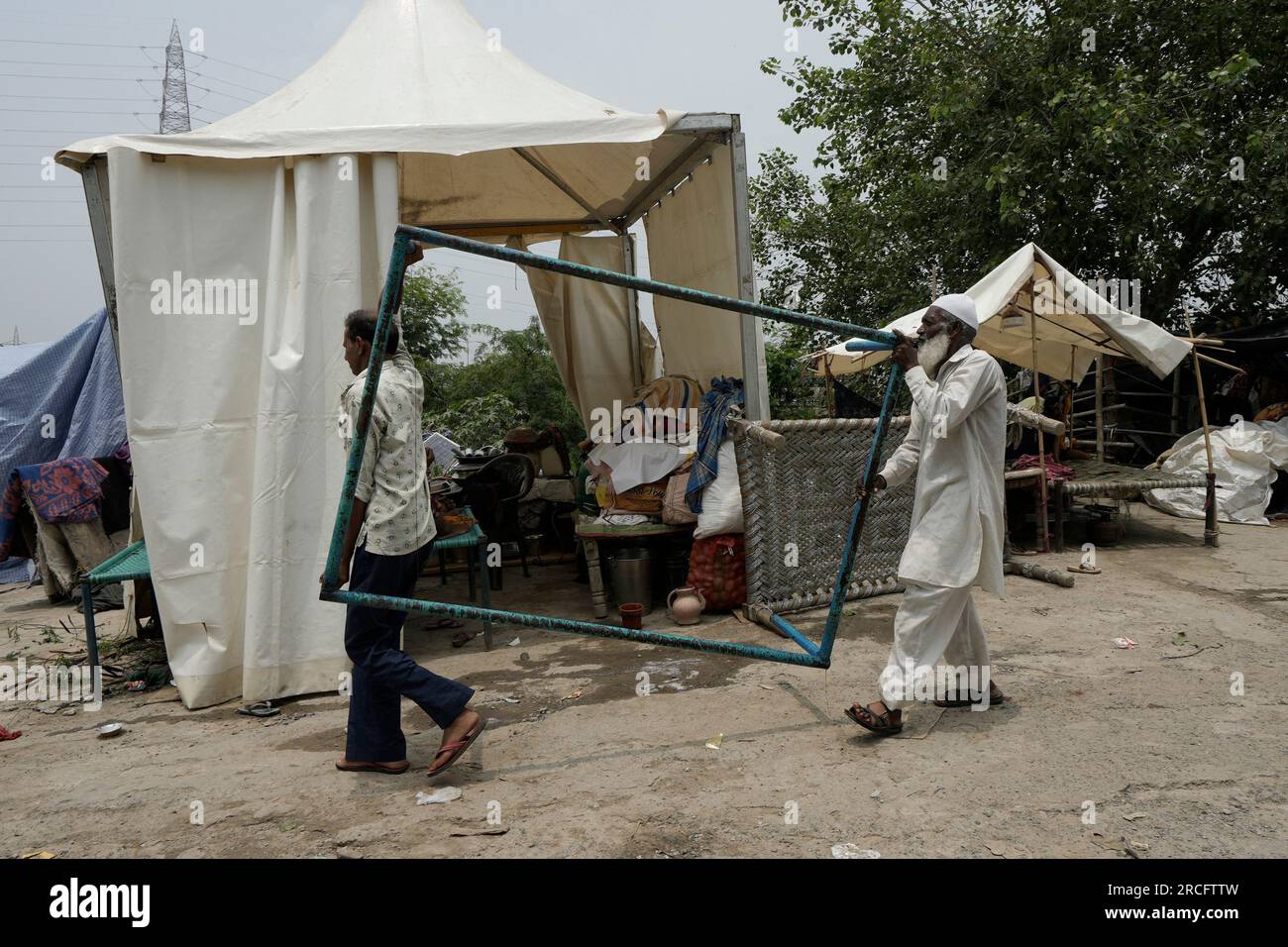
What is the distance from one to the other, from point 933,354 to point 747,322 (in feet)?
6.92

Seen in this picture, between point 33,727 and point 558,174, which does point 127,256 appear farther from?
point 558,174

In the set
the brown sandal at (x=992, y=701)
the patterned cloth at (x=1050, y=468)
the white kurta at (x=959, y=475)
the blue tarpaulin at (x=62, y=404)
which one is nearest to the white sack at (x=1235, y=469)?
the patterned cloth at (x=1050, y=468)

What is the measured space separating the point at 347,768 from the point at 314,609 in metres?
1.33

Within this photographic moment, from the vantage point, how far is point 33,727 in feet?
13.9

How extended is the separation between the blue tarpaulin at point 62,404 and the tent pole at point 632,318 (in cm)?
518

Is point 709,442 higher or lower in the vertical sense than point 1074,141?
lower

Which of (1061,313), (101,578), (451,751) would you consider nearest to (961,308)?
(451,751)

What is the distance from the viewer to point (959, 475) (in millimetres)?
3514

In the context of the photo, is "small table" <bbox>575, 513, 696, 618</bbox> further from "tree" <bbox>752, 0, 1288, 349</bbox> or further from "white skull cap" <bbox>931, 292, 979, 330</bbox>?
"tree" <bbox>752, 0, 1288, 349</bbox>

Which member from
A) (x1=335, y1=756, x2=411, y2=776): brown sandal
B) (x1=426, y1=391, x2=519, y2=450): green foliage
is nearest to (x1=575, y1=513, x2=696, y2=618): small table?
(x1=335, y1=756, x2=411, y2=776): brown sandal

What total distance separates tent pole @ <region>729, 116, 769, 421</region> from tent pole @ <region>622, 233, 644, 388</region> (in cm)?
306

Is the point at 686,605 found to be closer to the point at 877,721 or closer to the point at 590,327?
the point at 877,721

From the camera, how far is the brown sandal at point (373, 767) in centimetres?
334

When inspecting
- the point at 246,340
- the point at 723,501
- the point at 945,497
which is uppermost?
the point at 246,340
